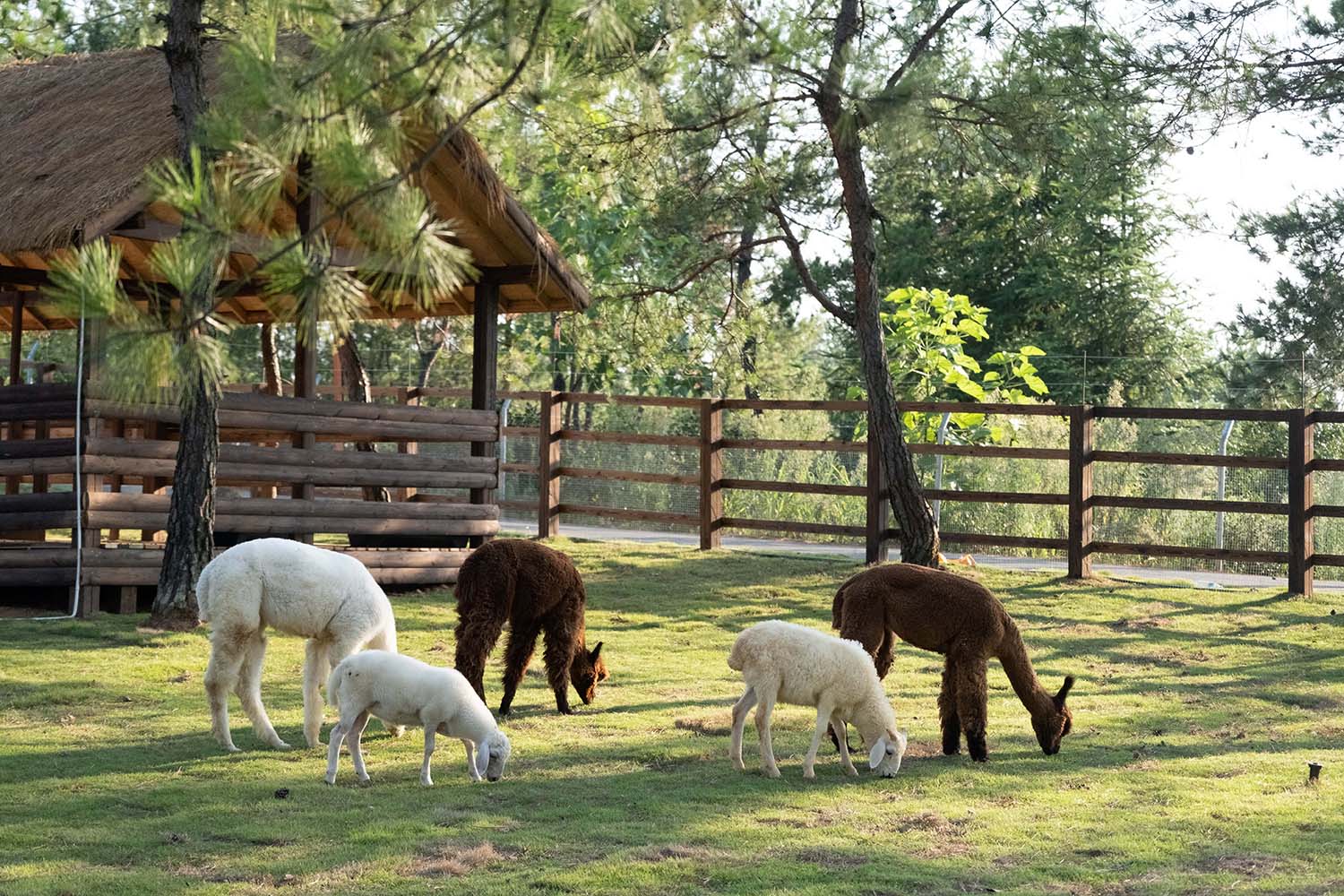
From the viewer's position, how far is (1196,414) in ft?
49.6

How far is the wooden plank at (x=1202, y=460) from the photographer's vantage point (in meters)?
14.6

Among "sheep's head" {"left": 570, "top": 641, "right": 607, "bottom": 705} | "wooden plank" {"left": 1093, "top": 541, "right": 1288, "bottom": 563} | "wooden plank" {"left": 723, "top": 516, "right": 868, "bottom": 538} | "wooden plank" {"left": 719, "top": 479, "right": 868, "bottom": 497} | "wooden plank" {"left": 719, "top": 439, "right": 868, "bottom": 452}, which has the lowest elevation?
"sheep's head" {"left": 570, "top": 641, "right": 607, "bottom": 705}

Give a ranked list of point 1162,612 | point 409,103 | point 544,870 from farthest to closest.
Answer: point 1162,612 < point 409,103 < point 544,870

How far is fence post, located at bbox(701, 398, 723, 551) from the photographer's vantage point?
698 inches

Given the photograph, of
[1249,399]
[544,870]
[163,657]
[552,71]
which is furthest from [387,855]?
[1249,399]

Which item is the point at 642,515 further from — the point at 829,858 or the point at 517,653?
the point at 829,858

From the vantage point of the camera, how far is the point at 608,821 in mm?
6059

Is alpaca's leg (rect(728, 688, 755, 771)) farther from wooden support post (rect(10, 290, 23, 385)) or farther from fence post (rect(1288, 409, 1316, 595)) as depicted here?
wooden support post (rect(10, 290, 23, 385))

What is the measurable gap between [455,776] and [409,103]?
2998mm

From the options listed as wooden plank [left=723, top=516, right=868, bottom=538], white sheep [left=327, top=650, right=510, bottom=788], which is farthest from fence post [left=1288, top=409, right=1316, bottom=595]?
white sheep [left=327, top=650, right=510, bottom=788]

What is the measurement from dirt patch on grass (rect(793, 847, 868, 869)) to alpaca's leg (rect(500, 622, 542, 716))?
9.73 ft

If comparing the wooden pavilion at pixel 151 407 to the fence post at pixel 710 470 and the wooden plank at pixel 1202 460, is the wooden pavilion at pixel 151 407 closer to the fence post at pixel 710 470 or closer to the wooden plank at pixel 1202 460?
the fence post at pixel 710 470

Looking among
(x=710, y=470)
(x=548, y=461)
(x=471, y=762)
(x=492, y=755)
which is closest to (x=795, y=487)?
(x=710, y=470)

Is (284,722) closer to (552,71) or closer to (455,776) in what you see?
(455,776)
